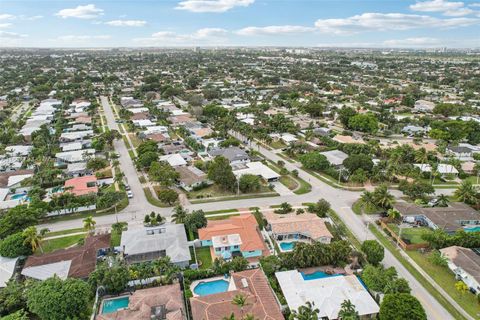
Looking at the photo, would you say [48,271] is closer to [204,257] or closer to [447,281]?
[204,257]

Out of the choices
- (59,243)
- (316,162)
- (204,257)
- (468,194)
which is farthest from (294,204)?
(59,243)

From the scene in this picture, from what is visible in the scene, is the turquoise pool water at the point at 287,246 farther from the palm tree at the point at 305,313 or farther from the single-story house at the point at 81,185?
the single-story house at the point at 81,185

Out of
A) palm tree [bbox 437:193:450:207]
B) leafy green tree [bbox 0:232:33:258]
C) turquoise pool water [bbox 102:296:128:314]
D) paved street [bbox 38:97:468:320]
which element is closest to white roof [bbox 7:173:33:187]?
paved street [bbox 38:97:468:320]

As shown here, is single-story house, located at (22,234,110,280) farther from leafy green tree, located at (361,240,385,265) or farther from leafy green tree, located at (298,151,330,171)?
leafy green tree, located at (298,151,330,171)

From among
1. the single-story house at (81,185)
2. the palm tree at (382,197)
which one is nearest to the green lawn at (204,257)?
the single-story house at (81,185)

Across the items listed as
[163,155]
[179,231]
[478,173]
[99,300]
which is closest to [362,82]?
[478,173]
